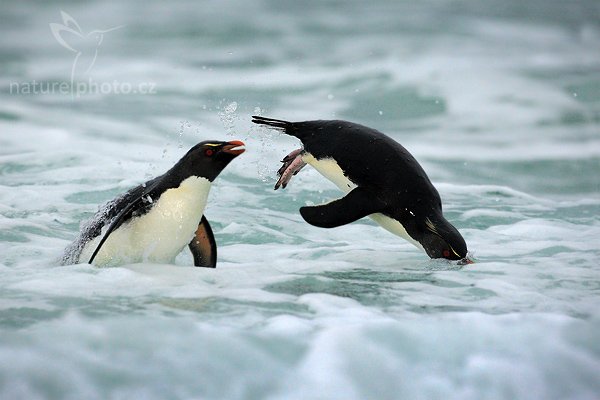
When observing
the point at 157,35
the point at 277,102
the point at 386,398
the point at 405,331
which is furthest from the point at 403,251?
the point at 157,35

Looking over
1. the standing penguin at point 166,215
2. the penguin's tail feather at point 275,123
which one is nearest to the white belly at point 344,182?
the penguin's tail feather at point 275,123

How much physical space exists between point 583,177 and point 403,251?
479 centimetres

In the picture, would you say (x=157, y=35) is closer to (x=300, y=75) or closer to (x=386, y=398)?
(x=300, y=75)

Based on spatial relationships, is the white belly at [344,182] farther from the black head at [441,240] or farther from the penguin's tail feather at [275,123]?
the penguin's tail feather at [275,123]

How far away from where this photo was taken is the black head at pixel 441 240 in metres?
4.43

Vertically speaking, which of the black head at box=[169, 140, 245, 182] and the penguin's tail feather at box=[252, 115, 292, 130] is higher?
the penguin's tail feather at box=[252, 115, 292, 130]

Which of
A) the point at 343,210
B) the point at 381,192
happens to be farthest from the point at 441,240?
the point at 343,210

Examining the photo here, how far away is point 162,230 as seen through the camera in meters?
4.30

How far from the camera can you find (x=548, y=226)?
244 inches

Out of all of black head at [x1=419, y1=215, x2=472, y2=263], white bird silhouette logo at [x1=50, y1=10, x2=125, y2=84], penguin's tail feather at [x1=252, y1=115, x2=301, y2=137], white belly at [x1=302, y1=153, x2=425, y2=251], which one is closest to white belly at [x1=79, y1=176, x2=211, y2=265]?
white belly at [x1=302, y1=153, x2=425, y2=251]

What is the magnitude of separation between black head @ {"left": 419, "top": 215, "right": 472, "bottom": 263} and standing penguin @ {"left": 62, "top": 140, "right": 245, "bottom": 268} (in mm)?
1059

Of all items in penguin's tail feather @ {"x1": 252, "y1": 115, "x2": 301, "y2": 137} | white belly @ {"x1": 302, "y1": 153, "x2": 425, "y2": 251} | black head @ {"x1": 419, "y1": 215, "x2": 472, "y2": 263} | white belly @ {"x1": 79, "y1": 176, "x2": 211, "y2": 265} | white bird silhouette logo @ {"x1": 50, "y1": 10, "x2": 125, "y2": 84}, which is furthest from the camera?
white bird silhouette logo @ {"x1": 50, "y1": 10, "x2": 125, "y2": 84}

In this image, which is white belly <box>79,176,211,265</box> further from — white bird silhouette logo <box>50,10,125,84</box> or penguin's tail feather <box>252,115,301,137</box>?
white bird silhouette logo <box>50,10,125,84</box>

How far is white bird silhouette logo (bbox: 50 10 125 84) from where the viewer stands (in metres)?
15.1
